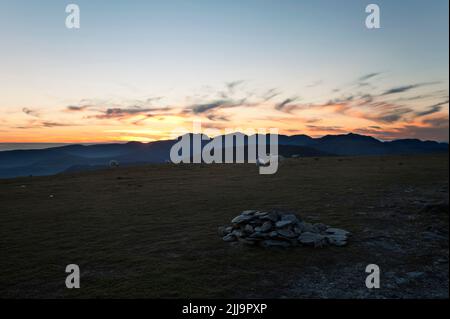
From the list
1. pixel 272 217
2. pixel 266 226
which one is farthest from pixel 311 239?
pixel 266 226

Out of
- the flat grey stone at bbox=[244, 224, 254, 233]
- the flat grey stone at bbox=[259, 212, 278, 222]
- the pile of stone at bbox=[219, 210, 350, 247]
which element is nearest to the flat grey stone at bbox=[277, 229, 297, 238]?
the pile of stone at bbox=[219, 210, 350, 247]

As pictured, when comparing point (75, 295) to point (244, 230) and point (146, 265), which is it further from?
point (244, 230)

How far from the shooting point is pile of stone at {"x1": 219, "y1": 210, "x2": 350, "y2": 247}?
14633mm

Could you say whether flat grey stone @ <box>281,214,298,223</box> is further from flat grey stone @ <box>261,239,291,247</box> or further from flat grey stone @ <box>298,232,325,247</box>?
flat grey stone @ <box>261,239,291,247</box>

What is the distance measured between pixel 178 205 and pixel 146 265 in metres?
12.8

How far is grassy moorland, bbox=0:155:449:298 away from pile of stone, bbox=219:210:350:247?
1.68ft

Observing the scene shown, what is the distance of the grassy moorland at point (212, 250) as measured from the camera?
1078 centimetres

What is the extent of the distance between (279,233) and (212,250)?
3.37 meters

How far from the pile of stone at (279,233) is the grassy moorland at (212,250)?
511 millimetres

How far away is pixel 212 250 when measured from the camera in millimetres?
14484

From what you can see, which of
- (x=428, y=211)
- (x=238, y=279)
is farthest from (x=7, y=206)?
(x=428, y=211)

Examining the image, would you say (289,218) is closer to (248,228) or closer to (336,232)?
(248,228)

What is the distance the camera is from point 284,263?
41.9ft

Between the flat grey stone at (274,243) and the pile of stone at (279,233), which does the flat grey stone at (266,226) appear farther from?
the flat grey stone at (274,243)
